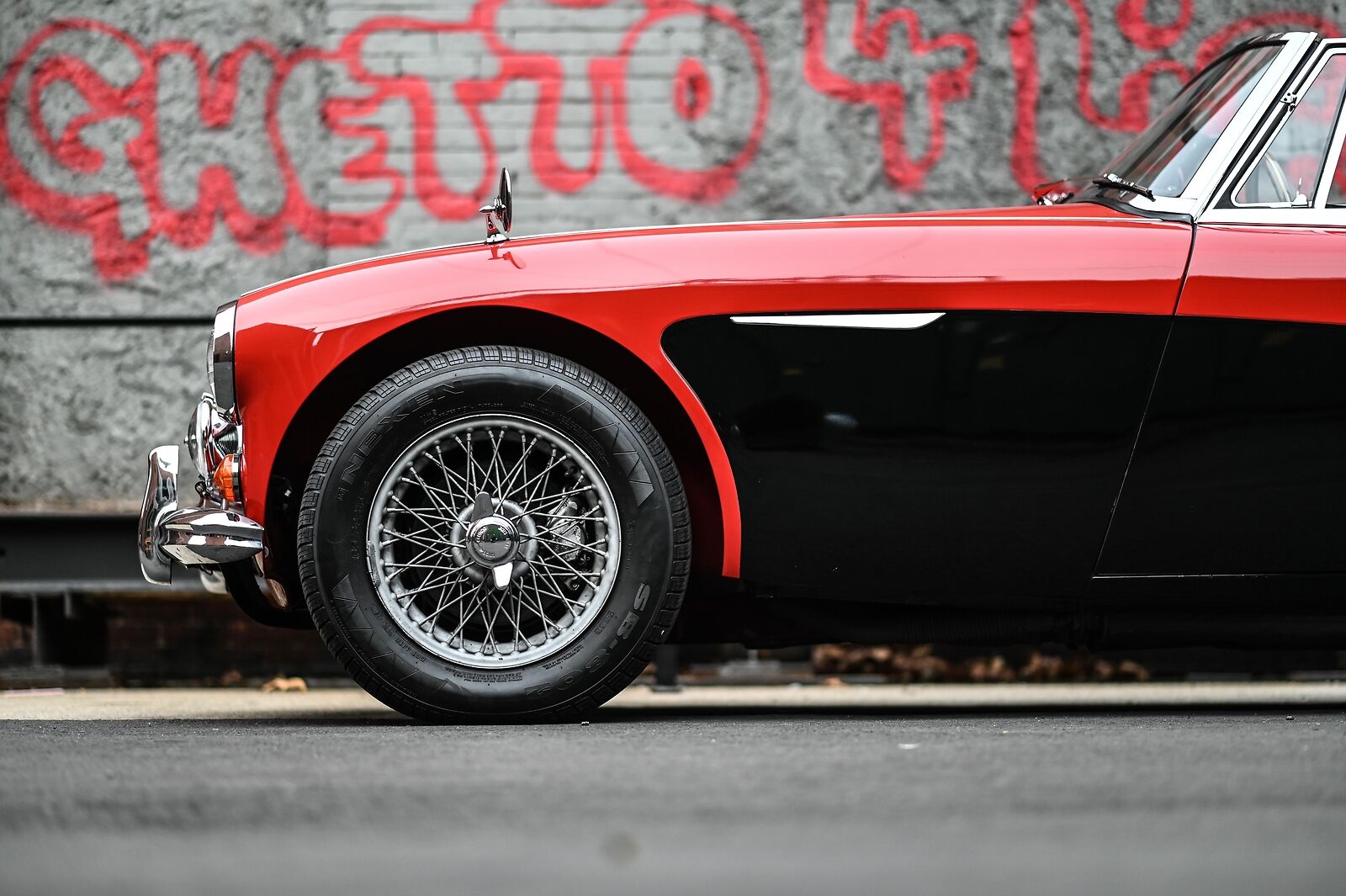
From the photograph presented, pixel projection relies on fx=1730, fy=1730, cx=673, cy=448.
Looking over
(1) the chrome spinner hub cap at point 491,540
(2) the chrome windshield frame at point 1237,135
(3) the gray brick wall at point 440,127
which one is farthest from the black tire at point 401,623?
(3) the gray brick wall at point 440,127

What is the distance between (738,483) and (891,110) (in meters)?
3.85

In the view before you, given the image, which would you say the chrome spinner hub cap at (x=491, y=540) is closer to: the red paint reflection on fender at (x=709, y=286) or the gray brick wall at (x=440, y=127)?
the red paint reflection on fender at (x=709, y=286)

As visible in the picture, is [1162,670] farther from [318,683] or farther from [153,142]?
[153,142]

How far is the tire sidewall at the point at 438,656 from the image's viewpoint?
3.68m

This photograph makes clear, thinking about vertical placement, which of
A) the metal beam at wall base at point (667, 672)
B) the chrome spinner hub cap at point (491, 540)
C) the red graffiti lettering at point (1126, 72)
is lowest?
the metal beam at wall base at point (667, 672)

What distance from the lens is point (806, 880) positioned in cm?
206

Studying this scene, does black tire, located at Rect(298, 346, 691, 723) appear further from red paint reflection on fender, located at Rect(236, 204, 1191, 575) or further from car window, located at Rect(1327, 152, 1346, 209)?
car window, located at Rect(1327, 152, 1346, 209)

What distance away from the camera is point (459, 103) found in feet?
23.5

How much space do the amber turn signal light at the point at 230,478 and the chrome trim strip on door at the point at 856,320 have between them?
1.14 metres

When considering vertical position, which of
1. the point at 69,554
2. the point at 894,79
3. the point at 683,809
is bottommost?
the point at 69,554

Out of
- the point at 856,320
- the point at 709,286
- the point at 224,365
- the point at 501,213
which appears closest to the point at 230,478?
the point at 224,365

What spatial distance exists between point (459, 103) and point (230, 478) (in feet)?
12.0

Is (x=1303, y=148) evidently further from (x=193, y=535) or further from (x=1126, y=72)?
(x=1126, y=72)

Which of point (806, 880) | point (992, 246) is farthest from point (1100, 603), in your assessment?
point (806, 880)
